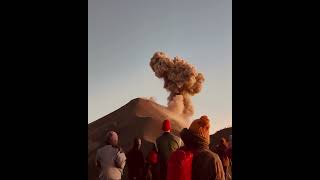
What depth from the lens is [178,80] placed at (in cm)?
474

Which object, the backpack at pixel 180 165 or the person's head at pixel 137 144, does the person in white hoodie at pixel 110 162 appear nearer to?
the person's head at pixel 137 144

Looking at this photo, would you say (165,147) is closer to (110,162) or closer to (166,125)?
(166,125)

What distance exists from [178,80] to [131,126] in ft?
1.83

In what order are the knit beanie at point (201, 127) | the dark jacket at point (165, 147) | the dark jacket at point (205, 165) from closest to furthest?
the dark jacket at point (205, 165) → the knit beanie at point (201, 127) → the dark jacket at point (165, 147)

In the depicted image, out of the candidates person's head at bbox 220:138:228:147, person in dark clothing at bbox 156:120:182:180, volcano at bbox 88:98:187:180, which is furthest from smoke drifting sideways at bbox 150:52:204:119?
person's head at bbox 220:138:228:147

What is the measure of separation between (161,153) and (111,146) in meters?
0.41

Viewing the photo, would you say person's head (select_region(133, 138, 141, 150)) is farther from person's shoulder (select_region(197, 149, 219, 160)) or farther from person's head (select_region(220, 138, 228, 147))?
person's head (select_region(220, 138, 228, 147))

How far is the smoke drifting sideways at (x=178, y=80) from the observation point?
4590mm

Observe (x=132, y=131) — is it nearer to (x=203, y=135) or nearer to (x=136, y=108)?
(x=136, y=108)

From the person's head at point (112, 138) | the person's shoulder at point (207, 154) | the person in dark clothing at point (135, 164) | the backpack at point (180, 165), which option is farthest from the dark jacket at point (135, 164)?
the person's shoulder at point (207, 154)

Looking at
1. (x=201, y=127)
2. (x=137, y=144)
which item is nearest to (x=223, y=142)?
(x=201, y=127)

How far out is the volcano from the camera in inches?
180

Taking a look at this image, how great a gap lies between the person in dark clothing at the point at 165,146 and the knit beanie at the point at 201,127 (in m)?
0.17

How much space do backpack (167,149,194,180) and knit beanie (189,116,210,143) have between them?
0.18 metres
